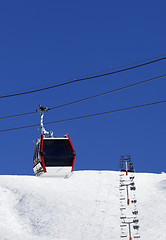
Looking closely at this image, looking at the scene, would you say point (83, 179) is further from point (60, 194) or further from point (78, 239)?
point (78, 239)

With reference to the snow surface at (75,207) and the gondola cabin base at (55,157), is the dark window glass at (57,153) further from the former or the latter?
the snow surface at (75,207)

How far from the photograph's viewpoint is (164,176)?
7300 cm

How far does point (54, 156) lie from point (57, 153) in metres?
0.18

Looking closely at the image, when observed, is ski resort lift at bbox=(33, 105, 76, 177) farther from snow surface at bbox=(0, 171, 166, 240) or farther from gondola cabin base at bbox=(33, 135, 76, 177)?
snow surface at bbox=(0, 171, 166, 240)

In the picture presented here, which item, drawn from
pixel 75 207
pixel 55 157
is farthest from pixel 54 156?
pixel 75 207

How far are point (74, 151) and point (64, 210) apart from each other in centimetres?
3996

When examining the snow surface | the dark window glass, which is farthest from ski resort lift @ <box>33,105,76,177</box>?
the snow surface

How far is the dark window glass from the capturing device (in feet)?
61.2

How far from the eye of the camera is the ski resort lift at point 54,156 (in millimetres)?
18594

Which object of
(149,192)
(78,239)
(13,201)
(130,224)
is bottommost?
(78,239)

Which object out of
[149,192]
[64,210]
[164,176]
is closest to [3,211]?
[64,210]

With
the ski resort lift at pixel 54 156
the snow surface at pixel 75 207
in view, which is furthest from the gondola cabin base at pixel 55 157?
the snow surface at pixel 75 207

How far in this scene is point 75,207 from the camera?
2309 inches

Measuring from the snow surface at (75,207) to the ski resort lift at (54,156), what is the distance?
30437 mm
